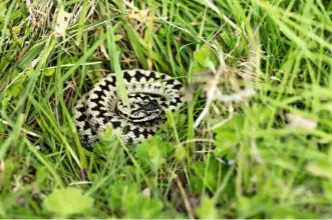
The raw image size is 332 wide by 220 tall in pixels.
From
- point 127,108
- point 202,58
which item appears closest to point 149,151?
point 202,58

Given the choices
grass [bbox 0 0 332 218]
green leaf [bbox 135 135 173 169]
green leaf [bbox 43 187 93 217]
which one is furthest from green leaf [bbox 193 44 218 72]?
green leaf [bbox 43 187 93 217]

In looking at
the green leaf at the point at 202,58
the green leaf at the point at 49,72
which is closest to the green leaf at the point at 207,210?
the green leaf at the point at 202,58

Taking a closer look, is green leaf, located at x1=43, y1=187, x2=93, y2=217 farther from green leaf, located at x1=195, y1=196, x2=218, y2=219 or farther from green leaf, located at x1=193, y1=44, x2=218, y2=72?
green leaf, located at x1=193, y1=44, x2=218, y2=72

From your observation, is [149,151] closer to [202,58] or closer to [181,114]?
[181,114]

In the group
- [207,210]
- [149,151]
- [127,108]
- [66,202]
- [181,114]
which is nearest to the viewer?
[207,210]

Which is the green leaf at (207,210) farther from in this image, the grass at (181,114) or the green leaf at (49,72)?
the green leaf at (49,72)

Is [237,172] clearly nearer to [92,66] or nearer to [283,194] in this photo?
[283,194]
